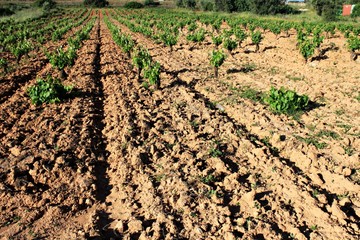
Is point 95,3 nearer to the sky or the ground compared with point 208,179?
nearer to the sky

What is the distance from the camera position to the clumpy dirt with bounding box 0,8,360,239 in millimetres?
5125

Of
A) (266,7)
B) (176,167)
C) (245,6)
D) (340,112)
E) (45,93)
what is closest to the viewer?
(176,167)

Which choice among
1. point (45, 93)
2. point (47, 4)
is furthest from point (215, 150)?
point (47, 4)

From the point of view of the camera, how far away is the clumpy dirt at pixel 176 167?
202 inches

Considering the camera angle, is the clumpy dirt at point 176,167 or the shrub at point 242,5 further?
the shrub at point 242,5

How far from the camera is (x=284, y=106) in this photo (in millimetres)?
9312

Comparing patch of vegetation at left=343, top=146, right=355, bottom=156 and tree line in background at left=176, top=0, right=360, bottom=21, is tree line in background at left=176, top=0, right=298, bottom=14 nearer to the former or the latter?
tree line in background at left=176, top=0, right=360, bottom=21

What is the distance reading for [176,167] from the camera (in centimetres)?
662

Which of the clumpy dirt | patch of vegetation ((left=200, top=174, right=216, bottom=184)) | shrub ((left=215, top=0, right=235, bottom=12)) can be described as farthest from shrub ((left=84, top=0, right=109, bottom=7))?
patch of vegetation ((left=200, top=174, right=216, bottom=184))

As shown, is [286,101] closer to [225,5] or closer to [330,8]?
[330,8]

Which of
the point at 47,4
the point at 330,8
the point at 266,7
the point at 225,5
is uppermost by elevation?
the point at 47,4

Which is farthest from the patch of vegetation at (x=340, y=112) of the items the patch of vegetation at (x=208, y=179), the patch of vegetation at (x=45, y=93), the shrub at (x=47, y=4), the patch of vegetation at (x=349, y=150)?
the shrub at (x=47, y=4)

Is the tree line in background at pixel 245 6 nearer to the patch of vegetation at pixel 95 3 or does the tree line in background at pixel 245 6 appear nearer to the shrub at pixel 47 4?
the patch of vegetation at pixel 95 3

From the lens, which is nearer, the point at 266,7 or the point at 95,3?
the point at 266,7
